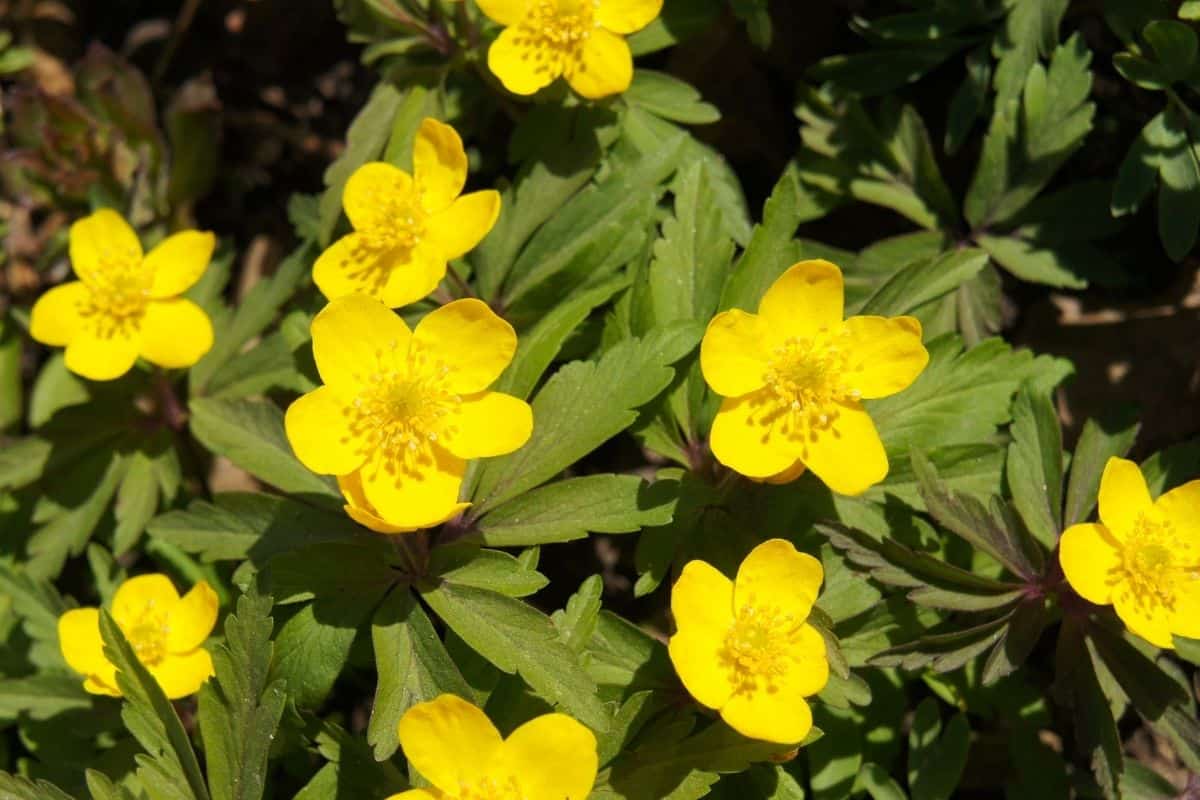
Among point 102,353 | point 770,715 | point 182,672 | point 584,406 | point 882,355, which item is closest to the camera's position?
point 770,715

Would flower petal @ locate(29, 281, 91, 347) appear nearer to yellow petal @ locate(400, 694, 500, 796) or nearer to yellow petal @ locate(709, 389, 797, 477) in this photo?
yellow petal @ locate(400, 694, 500, 796)

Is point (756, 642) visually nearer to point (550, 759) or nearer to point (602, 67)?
point (550, 759)

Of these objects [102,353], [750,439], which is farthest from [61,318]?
[750,439]

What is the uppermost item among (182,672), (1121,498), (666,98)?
(666,98)

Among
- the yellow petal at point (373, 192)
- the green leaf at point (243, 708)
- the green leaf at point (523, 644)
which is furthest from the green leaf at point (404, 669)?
the yellow petal at point (373, 192)

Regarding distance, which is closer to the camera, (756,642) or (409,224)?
(756,642)

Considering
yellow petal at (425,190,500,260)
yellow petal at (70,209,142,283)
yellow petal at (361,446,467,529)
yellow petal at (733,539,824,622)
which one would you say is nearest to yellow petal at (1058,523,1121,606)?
yellow petal at (733,539,824,622)

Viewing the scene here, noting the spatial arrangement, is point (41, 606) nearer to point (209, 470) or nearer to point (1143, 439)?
point (209, 470)
